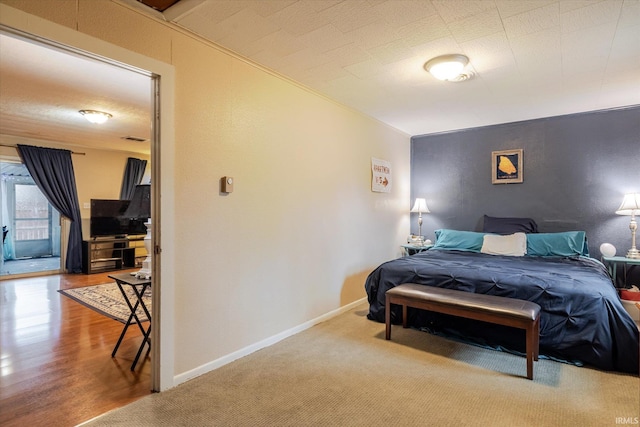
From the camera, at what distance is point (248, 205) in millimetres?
2674

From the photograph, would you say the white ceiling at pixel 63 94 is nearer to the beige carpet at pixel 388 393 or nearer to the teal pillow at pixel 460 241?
the beige carpet at pixel 388 393

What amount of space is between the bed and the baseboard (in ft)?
1.61

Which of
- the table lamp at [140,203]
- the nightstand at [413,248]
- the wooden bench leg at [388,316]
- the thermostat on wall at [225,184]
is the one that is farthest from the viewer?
the table lamp at [140,203]

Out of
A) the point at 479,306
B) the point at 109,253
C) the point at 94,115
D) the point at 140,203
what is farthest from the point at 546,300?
the point at 109,253

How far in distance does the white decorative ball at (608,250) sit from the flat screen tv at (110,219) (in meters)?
7.84

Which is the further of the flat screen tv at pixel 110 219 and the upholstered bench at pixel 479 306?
the flat screen tv at pixel 110 219

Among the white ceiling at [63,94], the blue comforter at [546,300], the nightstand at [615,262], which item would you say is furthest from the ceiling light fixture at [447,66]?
the nightstand at [615,262]

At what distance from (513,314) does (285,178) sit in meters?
2.08

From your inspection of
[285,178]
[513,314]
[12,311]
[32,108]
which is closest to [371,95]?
[285,178]

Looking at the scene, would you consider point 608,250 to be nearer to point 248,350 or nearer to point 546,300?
point 546,300

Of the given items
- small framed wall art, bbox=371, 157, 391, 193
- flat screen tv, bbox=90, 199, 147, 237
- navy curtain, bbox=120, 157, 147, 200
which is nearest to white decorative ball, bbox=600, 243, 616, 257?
small framed wall art, bbox=371, 157, 391, 193

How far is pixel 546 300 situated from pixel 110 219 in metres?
7.20

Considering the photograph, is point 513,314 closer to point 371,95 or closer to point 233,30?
point 371,95

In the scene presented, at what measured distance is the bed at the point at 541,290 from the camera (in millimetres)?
2357
